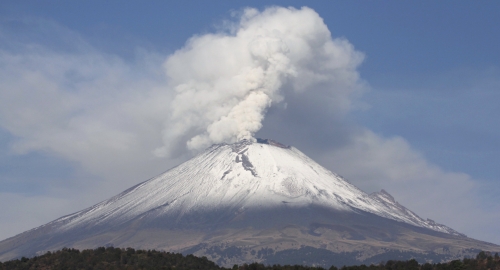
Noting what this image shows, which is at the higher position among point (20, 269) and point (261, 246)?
point (261, 246)

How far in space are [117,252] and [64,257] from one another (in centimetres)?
446

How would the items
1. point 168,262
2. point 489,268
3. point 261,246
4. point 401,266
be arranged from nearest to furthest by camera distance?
point 489,268 → point 401,266 → point 168,262 → point 261,246

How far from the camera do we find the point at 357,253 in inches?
7628

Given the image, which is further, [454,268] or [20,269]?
[20,269]

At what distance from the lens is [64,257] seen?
65.9 m

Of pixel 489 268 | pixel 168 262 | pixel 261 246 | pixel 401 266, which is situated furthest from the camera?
pixel 261 246

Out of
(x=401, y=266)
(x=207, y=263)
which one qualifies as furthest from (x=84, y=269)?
(x=401, y=266)

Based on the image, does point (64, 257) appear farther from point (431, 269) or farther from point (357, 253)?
point (357, 253)

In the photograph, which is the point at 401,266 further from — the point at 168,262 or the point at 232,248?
the point at 232,248

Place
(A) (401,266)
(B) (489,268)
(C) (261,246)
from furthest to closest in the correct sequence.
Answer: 1. (C) (261,246)
2. (A) (401,266)
3. (B) (489,268)

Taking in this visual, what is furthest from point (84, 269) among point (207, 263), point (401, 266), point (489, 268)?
point (489, 268)

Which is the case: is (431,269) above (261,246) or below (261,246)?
below

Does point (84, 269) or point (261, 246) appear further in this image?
point (261, 246)

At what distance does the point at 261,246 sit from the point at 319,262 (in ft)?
60.3
